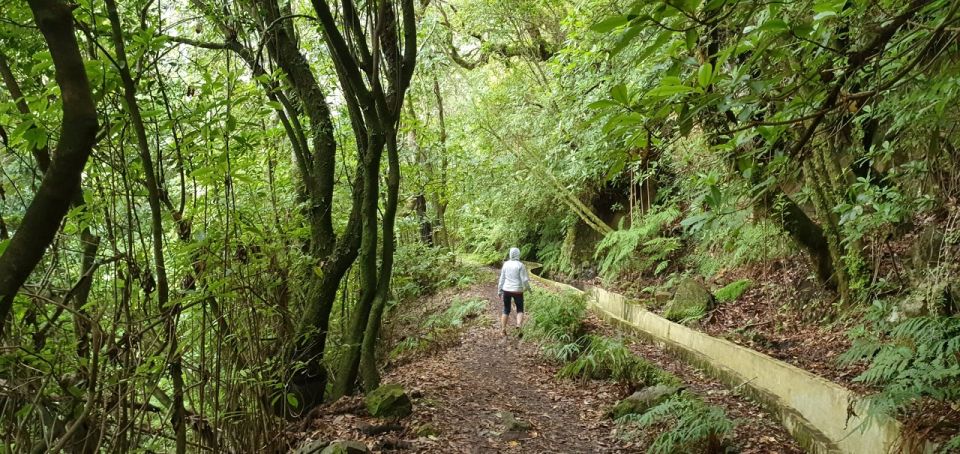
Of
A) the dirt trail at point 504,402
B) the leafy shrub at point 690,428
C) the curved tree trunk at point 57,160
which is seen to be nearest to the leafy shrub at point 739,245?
the leafy shrub at point 690,428

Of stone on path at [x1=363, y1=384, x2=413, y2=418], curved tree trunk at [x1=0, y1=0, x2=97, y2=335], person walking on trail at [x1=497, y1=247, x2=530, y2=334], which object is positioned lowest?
stone on path at [x1=363, y1=384, x2=413, y2=418]

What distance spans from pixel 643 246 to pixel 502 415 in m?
7.66

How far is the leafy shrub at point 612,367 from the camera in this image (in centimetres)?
675

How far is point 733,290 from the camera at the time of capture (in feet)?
28.5

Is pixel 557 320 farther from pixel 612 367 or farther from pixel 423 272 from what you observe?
pixel 423 272

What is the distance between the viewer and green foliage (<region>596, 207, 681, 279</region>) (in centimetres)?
1165

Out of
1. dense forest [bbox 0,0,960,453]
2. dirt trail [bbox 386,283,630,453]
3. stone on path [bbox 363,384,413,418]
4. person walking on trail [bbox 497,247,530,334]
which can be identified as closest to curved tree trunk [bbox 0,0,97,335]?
dense forest [bbox 0,0,960,453]

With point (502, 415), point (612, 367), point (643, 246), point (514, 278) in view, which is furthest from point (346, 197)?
point (643, 246)

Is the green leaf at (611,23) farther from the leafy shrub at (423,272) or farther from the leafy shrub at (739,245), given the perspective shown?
the leafy shrub at (423,272)

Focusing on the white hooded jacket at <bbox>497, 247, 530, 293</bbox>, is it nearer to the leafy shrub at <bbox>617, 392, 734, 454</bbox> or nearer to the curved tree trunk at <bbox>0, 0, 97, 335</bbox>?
the leafy shrub at <bbox>617, 392, 734, 454</bbox>

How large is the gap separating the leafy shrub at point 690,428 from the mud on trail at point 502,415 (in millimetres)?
323

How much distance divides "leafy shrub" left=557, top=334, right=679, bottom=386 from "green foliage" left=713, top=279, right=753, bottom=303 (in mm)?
2300

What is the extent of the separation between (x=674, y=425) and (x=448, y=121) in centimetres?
1382

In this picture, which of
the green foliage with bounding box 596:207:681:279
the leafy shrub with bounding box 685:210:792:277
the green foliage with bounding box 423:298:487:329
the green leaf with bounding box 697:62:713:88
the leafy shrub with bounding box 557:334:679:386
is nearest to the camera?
the green leaf with bounding box 697:62:713:88
